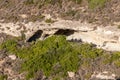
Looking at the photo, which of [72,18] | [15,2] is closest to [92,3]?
[72,18]

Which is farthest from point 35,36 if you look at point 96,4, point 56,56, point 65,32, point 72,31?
point 96,4

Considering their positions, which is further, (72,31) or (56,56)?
(72,31)

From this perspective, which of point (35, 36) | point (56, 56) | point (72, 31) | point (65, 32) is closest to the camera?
point (56, 56)

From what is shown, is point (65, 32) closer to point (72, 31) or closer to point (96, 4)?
point (72, 31)

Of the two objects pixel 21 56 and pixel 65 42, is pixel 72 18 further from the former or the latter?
pixel 21 56

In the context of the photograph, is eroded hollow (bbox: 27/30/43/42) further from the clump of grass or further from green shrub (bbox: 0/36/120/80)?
the clump of grass

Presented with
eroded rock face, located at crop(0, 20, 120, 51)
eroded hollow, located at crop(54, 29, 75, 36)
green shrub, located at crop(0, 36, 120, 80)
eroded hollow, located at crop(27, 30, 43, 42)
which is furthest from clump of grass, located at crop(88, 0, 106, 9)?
eroded hollow, located at crop(27, 30, 43, 42)

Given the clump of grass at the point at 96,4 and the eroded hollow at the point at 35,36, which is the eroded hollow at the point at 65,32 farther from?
the clump of grass at the point at 96,4

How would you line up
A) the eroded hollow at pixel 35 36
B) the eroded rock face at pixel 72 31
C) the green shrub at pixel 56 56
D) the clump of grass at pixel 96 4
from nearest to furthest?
the green shrub at pixel 56 56
the eroded rock face at pixel 72 31
the clump of grass at pixel 96 4
the eroded hollow at pixel 35 36

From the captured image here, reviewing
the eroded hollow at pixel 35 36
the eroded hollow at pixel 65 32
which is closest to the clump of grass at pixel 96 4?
the eroded hollow at pixel 65 32
